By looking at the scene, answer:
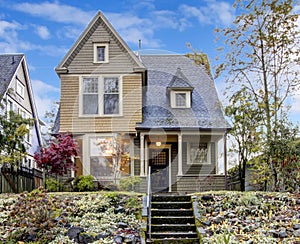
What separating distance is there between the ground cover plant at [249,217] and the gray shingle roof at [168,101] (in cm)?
510

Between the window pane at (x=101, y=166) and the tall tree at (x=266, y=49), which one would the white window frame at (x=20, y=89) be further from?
the tall tree at (x=266, y=49)

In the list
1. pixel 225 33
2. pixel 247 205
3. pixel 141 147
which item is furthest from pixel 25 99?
pixel 247 205

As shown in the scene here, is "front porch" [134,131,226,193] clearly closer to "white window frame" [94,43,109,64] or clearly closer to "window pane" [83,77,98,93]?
"window pane" [83,77,98,93]

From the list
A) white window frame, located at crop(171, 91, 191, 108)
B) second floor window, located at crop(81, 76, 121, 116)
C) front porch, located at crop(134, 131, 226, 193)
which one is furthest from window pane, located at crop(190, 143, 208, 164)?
second floor window, located at crop(81, 76, 121, 116)

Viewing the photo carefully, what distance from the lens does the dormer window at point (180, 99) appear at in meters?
17.7

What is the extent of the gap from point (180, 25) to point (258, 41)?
2915mm

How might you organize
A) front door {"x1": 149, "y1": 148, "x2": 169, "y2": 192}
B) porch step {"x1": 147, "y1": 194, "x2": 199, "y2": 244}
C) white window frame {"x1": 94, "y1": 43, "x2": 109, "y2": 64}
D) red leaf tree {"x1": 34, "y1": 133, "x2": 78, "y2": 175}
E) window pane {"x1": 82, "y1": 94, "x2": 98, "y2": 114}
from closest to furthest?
porch step {"x1": 147, "y1": 194, "x2": 199, "y2": 244} → red leaf tree {"x1": 34, "y1": 133, "x2": 78, "y2": 175} → window pane {"x1": 82, "y1": 94, "x2": 98, "y2": 114} → white window frame {"x1": 94, "y1": 43, "x2": 109, "y2": 64} → front door {"x1": 149, "y1": 148, "x2": 169, "y2": 192}

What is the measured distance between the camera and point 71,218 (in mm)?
10531

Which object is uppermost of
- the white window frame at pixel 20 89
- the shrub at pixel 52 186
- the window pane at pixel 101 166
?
the white window frame at pixel 20 89

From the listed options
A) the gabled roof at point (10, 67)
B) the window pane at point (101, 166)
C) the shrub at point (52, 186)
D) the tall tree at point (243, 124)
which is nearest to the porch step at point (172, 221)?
the shrub at point (52, 186)

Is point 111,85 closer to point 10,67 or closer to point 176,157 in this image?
point 176,157

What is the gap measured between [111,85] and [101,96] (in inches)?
24.1

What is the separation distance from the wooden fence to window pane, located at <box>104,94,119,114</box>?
167 inches

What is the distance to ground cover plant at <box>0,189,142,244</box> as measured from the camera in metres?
9.55
